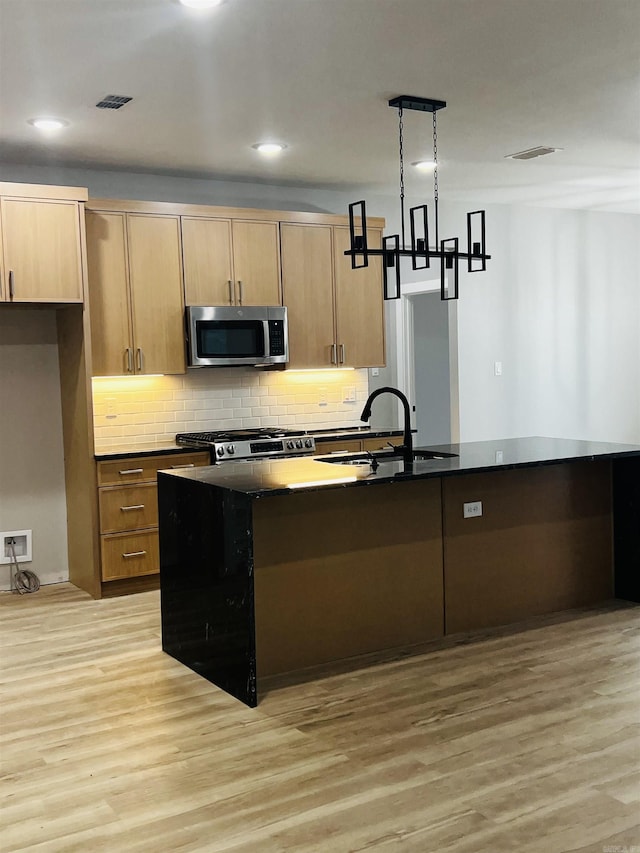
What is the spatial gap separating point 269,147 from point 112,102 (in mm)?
1241

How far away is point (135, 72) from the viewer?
392 cm

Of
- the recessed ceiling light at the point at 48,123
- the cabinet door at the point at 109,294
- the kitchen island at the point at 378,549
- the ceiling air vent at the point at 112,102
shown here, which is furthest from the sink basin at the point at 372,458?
the recessed ceiling light at the point at 48,123

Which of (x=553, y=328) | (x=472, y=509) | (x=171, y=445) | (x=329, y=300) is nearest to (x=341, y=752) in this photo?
(x=472, y=509)

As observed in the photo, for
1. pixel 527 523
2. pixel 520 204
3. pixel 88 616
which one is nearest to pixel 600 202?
pixel 520 204

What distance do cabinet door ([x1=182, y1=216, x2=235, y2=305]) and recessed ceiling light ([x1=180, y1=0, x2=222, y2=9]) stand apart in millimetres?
2491

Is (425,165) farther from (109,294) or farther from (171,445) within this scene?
(171,445)

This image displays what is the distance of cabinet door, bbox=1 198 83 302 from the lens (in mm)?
4984

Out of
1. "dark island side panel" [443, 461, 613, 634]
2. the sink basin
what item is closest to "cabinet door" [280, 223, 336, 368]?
the sink basin

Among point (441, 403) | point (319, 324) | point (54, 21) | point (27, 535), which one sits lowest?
point (27, 535)

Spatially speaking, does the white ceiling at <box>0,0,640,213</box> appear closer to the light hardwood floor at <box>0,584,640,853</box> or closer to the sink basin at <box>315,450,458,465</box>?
the sink basin at <box>315,450,458,465</box>

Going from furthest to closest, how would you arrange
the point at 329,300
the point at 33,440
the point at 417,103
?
the point at 329,300 → the point at 33,440 → the point at 417,103

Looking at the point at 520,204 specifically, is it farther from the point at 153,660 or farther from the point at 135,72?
the point at 153,660

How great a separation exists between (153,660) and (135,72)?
8.77ft

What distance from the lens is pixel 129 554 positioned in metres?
5.30
